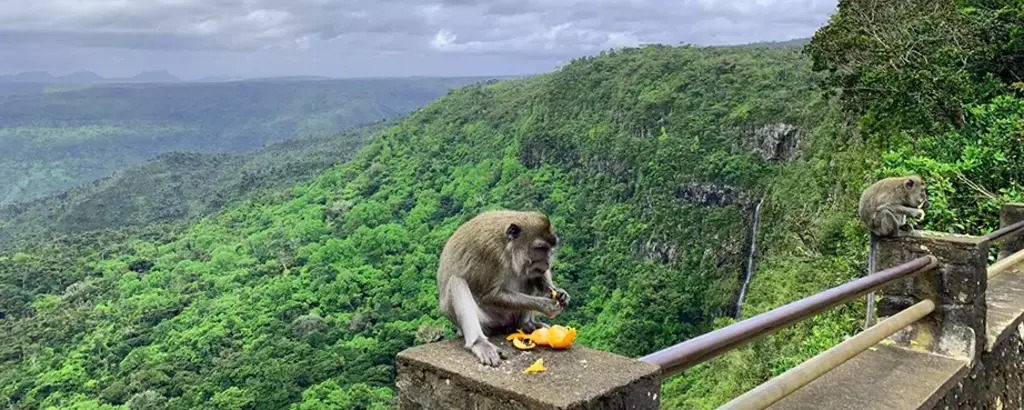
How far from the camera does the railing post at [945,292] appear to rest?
3.62 meters

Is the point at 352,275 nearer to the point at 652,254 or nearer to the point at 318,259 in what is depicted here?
the point at 318,259

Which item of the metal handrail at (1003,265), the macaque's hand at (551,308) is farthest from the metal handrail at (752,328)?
the metal handrail at (1003,265)

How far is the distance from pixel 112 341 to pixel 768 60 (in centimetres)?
4679

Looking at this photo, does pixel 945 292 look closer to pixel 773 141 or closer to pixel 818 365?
pixel 818 365

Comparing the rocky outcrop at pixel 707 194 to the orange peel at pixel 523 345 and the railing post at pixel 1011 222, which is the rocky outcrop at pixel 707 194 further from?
the orange peel at pixel 523 345

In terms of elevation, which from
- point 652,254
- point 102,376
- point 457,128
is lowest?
point 102,376

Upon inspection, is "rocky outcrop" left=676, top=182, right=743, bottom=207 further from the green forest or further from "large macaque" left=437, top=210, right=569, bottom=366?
"large macaque" left=437, top=210, right=569, bottom=366

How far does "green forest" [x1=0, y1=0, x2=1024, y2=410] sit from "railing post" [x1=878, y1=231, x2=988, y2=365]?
16.6ft

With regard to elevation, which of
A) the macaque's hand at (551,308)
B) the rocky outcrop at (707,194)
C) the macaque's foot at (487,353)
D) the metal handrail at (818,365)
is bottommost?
the rocky outcrop at (707,194)

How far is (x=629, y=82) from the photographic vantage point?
58.2 metres

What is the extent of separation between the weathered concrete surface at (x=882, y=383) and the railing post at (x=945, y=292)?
0.34 ft

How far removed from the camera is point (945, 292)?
3.70 m

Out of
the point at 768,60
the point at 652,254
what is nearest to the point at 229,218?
the point at 652,254

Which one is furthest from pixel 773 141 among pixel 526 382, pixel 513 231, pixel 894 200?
pixel 526 382
